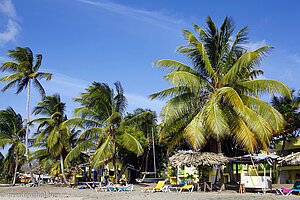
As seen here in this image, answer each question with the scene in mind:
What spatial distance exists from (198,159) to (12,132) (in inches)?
876

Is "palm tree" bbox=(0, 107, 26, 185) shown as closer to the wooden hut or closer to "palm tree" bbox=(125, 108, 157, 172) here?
"palm tree" bbox=(125, 108, 157, 172)

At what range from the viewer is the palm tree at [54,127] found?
27.1 metres

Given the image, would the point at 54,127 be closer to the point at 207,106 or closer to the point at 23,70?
the point at 23,70

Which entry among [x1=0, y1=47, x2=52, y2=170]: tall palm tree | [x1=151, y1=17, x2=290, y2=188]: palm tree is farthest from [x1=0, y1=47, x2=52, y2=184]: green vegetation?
[x1=151, y1=17, x2=290, y2=188]: palm tree

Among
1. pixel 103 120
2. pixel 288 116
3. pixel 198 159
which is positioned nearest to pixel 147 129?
pixel 103 120

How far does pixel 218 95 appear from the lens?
17.0 m

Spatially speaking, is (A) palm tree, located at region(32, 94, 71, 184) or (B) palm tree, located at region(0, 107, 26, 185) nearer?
(A) palm tree, located at region(32, 94, 71, 184)

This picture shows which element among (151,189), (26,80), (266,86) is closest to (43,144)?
(26,80)

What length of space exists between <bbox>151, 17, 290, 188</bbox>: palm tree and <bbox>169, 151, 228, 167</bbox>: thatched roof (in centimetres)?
56

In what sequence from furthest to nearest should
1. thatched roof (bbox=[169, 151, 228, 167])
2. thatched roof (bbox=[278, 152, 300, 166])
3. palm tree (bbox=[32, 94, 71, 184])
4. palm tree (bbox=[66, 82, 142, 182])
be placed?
1. palm tree (bbox=[32, 94, 71, 184])
2. palm tree (bbox=[66, 82, 142, 182])
3. thatched roof (bbox=[169, 151, 228, 167])
4. thatched roof (bbox=[278, 152, 300, 166])

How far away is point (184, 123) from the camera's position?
1931cm

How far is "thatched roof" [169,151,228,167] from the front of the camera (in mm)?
16484

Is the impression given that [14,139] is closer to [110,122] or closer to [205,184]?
[110,122]

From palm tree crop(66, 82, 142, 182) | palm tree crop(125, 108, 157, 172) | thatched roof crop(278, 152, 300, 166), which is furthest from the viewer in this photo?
palm tree crop(125, 108, 157, 172)
